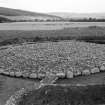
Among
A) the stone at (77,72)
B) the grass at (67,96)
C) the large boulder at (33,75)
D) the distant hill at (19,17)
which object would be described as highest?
the distant hill at (19,17)

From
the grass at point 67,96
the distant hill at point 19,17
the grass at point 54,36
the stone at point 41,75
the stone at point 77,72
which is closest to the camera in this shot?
the grass at point 67,96

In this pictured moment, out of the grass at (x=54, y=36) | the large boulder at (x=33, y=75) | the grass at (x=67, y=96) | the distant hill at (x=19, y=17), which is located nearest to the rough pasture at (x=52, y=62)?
the large boulder at (x=33, y=75)

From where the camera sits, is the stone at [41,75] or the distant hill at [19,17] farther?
the distant hill at [19,17]

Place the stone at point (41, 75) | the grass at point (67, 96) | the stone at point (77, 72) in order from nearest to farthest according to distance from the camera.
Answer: the grass at point (67, 96)
the stone at point (41, 75)
the stone at point (77, 72)

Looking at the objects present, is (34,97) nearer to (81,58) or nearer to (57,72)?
(57,72)

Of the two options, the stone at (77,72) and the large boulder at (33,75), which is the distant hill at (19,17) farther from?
the stone at (77,72)

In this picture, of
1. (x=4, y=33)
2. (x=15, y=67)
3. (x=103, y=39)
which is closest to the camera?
(x=15, y=67)

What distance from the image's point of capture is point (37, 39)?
14820 mm

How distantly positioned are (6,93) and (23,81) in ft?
3.79

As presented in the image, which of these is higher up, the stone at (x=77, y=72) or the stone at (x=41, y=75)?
the stone at (x=77, y=72)

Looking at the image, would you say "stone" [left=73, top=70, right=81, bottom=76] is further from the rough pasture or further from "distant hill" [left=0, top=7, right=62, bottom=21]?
"distant hill" [left=0, top=7, right=62, bottom=21]

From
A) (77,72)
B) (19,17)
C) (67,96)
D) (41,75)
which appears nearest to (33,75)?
(41,75)

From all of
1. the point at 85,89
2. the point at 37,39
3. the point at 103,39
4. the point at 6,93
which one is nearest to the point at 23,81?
the point at 6,93

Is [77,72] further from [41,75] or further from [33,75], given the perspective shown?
[33,75]
